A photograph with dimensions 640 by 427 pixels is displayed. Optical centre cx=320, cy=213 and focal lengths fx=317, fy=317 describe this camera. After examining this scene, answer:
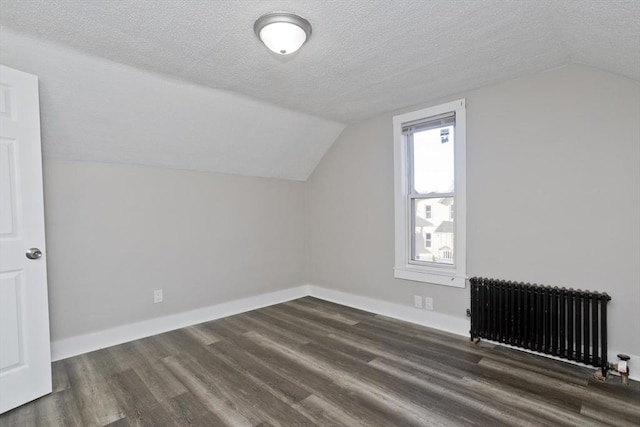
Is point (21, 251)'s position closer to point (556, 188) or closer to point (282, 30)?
point (282, 30)

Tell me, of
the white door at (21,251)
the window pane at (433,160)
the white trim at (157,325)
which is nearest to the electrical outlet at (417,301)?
the window pane at (433,160)

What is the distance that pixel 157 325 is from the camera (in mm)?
3334

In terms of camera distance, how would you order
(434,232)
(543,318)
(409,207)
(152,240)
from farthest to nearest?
(409,207), (434,232), (152,240), (543,318)

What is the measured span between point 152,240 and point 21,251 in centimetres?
125

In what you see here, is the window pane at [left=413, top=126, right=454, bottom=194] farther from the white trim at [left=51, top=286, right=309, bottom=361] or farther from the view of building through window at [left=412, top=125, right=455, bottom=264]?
the white trim at [left=51, top=286, right=309, bottom=361]

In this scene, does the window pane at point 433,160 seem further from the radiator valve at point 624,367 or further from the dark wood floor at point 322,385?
the radiator valve at point 624,367

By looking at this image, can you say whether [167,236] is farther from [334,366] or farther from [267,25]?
[267,25]

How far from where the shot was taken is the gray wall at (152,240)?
281 cm

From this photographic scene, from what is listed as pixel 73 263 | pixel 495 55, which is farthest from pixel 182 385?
pixel 495 55

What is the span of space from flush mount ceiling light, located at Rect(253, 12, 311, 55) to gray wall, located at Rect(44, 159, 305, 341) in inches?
82.6

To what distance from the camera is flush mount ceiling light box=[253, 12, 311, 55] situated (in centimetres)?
181

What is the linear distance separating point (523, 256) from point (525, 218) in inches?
13.1

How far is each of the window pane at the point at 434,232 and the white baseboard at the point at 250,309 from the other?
0.60 m

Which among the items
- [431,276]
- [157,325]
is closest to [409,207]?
[431,276]
